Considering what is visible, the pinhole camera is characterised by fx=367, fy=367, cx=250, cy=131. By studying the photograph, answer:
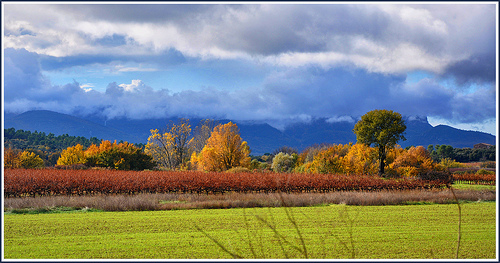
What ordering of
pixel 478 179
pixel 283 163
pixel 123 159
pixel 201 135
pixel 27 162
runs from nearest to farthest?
pixel 123 159 < pixel 27 162 < pixel 478 179 < pixel 283 163 < pixel 201 135

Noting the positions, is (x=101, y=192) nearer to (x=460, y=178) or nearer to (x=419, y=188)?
(x=419, y=188)

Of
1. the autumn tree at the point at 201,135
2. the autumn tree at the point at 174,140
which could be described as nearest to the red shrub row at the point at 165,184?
the autumn tree at the point at 174,140

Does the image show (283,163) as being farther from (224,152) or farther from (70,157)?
(70,157)

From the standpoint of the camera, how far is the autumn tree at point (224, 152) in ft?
129

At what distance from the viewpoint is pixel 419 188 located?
2802 cm

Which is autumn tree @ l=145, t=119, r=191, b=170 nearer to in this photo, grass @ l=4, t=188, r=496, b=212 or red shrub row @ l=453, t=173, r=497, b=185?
grass @ l=4, t=188, r=496, b=212

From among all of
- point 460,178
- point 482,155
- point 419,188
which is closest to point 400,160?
point 419,188

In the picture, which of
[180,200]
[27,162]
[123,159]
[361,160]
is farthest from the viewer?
[27,162]

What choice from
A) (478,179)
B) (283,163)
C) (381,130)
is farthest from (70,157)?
(478,179)

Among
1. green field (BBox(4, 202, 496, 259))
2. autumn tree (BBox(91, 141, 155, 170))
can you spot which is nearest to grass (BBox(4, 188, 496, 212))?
green field (BBox(4, 202, 496, 259))

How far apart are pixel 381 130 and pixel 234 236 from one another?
3199cm

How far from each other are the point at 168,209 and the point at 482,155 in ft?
296

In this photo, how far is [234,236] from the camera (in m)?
10.1

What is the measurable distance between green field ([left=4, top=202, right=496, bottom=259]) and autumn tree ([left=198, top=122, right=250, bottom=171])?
957 inches
